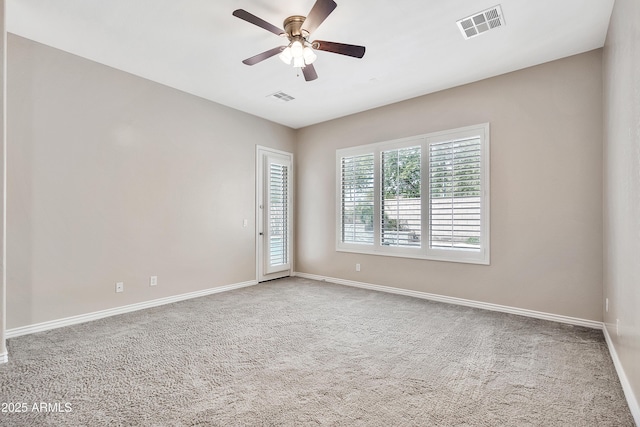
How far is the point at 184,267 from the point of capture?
4.50m

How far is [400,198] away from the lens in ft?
15.8

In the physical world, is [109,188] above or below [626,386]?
above

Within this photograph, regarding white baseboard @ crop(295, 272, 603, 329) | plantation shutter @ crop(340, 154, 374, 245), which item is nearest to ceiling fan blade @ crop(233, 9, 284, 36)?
plantation shutter @ crop(340, 154, 374, 245)

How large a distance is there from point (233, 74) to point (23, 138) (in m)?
2.26

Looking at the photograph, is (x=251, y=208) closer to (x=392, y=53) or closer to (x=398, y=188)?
(x=398, y=188)

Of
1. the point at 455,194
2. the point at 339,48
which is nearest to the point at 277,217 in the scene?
the point at 455,194

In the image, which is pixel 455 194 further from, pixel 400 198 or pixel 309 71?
pixel 309 71

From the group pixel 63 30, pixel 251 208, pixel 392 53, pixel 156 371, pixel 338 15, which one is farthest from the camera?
pixel 251 208

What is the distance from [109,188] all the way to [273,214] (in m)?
2.63

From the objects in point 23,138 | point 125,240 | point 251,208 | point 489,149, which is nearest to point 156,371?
point 125,240

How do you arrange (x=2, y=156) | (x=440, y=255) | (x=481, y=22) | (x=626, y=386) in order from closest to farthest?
(x=626, y=386)
(x=2, y=156)
(x=481, y=22)
(x=440, y=255)

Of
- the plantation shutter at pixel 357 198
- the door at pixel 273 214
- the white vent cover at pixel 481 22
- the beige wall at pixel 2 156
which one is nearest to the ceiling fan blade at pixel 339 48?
the white vent cover at pixel 481 22

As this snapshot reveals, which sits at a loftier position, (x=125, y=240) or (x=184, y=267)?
(x=125, y=240)

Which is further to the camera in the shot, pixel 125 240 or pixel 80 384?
pixel 125 240
